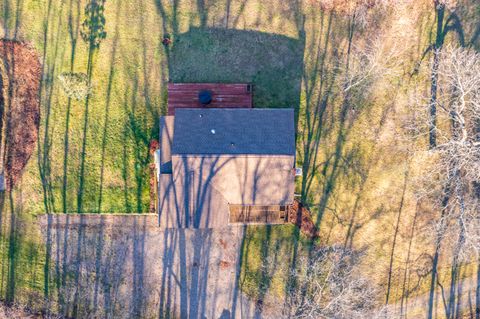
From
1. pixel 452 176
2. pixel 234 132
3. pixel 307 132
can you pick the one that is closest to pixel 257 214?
pixel 234 132

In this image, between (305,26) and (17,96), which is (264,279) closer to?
(305,26)

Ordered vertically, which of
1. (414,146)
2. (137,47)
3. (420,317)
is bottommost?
(420,317)

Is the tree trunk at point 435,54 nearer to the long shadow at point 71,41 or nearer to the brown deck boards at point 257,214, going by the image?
the brown deck boards at point 257,214

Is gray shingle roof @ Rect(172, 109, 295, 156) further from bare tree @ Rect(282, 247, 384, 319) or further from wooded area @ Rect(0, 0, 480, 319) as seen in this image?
bare tree @ Rect(282, 247, 384, 319)

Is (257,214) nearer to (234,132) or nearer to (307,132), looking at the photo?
(234,132)

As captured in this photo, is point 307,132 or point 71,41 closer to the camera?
point 71,41

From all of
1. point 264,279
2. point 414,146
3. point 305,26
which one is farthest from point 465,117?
point 264,279
